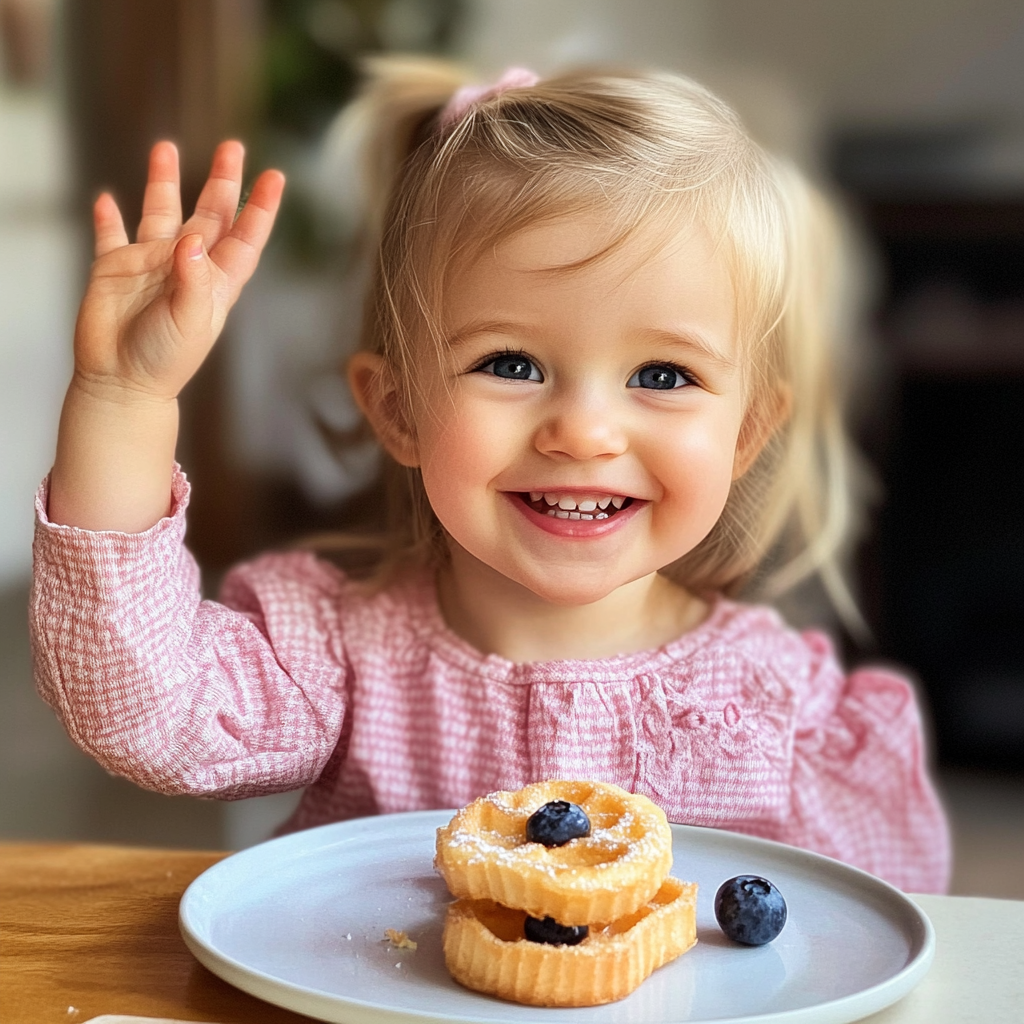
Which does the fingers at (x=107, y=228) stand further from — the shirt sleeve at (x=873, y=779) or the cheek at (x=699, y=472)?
the shirt sleeve at (x=873, y=779)

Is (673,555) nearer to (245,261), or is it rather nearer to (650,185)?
(650,185)

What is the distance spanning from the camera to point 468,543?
0.97 meters

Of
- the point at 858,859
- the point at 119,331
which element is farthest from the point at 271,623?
the point at 858,859

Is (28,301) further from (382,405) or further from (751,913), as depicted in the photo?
(751,913)

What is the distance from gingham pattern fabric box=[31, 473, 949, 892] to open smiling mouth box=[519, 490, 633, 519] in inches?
5.9

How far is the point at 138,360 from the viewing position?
2.93 ft

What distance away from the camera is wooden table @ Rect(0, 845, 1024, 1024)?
2.21 ft

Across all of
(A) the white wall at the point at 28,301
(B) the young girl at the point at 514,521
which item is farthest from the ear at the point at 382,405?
(A) the white wall at the point at 28,301

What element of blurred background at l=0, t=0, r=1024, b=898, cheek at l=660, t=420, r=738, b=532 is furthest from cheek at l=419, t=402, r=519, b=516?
blurred background at l=0, t=0, r=1024, b=898

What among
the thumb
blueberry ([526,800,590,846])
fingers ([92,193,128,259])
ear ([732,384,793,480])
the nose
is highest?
fingers ([92,193,128,259])

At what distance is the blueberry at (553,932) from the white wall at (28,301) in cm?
198

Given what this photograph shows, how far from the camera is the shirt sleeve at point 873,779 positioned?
1141 mm

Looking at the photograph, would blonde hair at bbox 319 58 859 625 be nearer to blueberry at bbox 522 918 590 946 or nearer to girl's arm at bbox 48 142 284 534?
girl's arm at bbox 48 142 284 534

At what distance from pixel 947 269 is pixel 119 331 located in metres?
2.82
